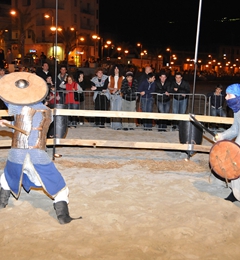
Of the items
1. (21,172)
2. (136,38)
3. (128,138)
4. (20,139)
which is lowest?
(128,138)

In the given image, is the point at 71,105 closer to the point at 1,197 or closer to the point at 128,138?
the point at 128,138

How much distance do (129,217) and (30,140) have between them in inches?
60.2

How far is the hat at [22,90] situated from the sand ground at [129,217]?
1433 mm

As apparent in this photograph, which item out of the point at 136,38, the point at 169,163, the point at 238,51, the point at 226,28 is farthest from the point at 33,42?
the point at 238,51

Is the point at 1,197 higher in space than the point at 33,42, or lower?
lower

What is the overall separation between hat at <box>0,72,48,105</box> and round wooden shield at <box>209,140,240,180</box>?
7.46 feet

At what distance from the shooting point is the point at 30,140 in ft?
15.4

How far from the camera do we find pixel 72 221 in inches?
188

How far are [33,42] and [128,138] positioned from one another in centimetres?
5093

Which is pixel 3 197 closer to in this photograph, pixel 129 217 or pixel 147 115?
pixel 129 217

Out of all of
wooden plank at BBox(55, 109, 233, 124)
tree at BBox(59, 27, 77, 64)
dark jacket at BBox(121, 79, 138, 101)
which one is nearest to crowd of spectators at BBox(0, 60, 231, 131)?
dark jacket at BBox(121, 79, 138, 101)

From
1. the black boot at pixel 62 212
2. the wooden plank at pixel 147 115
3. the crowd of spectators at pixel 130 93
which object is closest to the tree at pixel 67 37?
the crowd of spectators at pixel 130 93

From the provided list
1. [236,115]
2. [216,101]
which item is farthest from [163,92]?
[236,115]

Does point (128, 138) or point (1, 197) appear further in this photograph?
point (128, 138)
